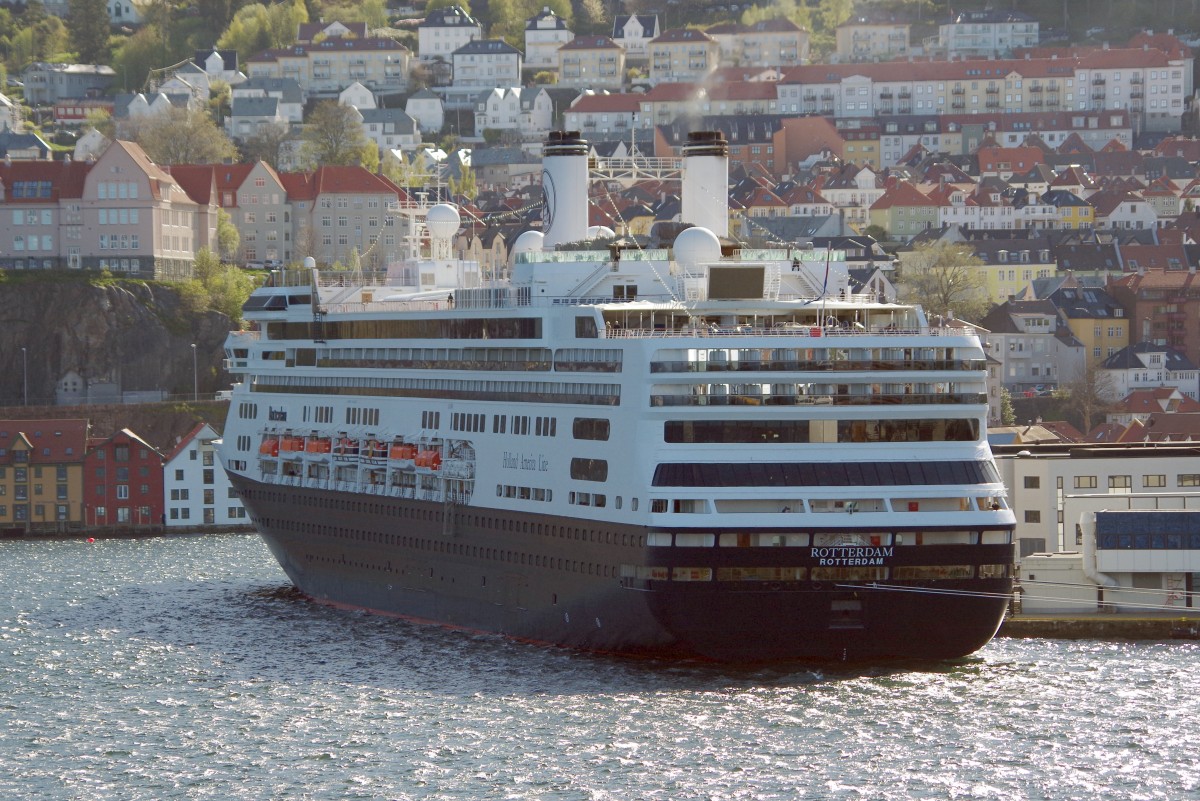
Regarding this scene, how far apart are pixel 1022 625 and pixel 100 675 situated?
19.7 m

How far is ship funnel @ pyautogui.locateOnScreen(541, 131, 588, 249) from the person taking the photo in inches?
2564

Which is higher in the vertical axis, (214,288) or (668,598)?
(214,288)

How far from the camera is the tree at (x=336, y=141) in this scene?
15538 cm

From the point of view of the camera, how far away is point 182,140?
500 ft

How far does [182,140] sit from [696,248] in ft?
329

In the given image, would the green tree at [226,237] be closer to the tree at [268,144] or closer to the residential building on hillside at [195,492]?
the tree at [268,144]

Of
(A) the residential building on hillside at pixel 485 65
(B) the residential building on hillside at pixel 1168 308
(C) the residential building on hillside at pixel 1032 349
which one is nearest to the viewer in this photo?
(C) the residential building on hillside at pixel 1032 349

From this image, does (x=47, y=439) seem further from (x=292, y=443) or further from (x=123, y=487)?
(x=292, y=443)

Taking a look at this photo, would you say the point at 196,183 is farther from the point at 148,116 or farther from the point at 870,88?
the point at 870,88

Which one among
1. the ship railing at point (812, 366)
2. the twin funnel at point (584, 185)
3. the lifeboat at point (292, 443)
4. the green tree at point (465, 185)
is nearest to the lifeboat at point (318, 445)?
the lifeboat at point (292, 443)

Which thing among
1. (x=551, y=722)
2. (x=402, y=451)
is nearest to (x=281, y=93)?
(x=402, y=451)

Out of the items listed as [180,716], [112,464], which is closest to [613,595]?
[180,716]

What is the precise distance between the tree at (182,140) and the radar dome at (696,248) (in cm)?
9746

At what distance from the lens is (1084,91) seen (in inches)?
6860
